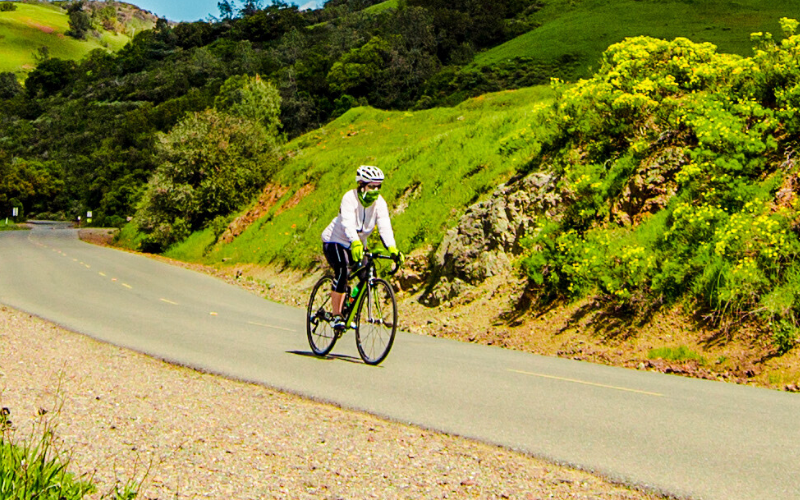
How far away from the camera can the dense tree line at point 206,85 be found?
8794cm

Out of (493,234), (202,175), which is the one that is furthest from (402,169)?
(202,175)

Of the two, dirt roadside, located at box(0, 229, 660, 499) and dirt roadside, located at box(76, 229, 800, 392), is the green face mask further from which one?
dirt roadside, located at box(76, 229, 800, 392)

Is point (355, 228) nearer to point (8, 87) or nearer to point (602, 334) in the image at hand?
point (602, 334)

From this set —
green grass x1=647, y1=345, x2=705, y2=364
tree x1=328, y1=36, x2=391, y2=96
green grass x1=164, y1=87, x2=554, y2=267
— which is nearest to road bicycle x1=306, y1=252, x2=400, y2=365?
green grass x1=647, y1=345, x2=705, y2=364

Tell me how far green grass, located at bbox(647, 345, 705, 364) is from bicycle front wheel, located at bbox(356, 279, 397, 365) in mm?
4192

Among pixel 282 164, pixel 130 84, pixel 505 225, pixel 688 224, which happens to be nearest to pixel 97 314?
pixel 505 225

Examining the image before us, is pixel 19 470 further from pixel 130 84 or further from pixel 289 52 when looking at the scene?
pixel 130 84

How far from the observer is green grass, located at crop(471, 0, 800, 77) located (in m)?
64.4

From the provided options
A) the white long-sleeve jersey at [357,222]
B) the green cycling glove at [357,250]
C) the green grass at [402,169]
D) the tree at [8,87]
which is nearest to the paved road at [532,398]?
the green cycling glove at [357,250]

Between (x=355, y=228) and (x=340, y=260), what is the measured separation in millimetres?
566

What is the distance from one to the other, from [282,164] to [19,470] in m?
41.6

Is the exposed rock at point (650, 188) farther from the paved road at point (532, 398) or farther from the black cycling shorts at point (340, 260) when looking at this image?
the black cycling shorts at point (340, 260)

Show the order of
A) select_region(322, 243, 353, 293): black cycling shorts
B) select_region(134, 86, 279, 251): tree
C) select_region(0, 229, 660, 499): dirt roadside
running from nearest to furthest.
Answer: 1. select_region(0, 229, 660, 499): dirt roadside
2. select_region(322, 243, 353, 293): black cycling shorts
3. select_region(134, 86, 279, 251): tree

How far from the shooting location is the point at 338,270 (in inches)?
389
